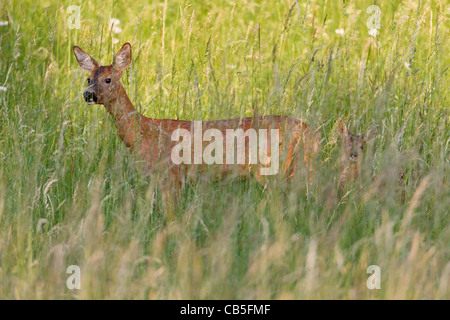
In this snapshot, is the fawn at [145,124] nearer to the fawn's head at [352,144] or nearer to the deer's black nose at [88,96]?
the deer's black nose at [88,96]

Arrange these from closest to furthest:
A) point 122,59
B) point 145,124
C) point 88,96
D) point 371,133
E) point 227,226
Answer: point 227,226, point 371,133, point 88,96, point 145,124, point 122,59

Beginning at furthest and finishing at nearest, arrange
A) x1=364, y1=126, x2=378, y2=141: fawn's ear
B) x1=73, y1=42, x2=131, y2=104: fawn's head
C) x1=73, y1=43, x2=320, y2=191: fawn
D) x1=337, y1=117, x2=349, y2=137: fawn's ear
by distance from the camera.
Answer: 1. x1=73, y1=42, x2=131, y2=104: fawn's head
2. x1=337, y1=117, x2=349, y2=137: fawn's ear
3. x1=73, y1=43, x2=320, y2=191: fawn
4. x1=364, y1=126, x2=378, y2=141: fawn's ear

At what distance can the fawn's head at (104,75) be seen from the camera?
17.2 feet

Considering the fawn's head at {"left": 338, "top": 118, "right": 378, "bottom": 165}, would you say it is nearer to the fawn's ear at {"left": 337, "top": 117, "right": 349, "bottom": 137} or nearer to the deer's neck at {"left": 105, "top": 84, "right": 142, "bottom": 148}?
the fawn's ear at {"left": 337, "top": 117, "right": 349, "bottom": 137}

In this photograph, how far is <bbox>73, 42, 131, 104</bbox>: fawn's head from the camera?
524 centimetres

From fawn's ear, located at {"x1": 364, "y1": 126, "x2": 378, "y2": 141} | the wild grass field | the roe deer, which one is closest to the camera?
the wild grass field

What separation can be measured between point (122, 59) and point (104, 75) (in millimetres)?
223

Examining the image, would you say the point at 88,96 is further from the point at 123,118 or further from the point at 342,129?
the point at 342,129

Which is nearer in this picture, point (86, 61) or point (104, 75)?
point (104, 75)

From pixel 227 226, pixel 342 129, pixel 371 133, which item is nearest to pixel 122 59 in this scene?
pixel 342 129

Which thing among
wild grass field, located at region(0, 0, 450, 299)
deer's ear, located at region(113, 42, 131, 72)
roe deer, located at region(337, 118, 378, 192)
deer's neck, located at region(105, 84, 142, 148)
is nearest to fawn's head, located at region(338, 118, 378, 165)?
roe deer, located at region(337, 118, 378, 192)

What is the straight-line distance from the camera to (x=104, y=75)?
5359 millimetres

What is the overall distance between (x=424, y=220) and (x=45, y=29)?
178 inches

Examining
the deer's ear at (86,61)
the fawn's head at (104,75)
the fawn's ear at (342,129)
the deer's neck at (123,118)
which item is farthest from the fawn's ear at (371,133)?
the deer's ear at (86,61)
